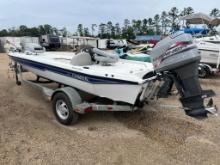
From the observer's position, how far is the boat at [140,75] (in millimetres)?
3498

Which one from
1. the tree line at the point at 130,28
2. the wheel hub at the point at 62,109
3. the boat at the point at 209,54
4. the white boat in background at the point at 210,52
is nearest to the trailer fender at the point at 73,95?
the wheel hub at the point at 62,109

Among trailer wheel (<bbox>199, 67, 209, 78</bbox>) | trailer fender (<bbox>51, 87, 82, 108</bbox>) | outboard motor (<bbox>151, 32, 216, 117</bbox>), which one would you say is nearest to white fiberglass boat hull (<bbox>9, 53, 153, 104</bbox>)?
trailer fender (<bbox>51, 87, 82, 108</bbox>)

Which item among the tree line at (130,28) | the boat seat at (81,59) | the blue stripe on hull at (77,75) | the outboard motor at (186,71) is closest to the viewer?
the outboard motor at (186,71)

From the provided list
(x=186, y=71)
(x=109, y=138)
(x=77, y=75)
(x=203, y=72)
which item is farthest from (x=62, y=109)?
(x=203, y=72)

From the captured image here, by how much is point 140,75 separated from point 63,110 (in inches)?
59.2

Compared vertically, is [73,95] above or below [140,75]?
below

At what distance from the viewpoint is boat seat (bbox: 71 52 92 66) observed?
4882 mm

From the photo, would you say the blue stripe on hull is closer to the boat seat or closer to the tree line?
the boat seat

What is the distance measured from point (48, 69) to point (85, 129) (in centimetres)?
153

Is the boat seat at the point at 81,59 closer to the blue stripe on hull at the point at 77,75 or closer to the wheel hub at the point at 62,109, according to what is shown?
the blue stripe on hull at the point at 77,75

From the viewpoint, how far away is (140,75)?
4.16 meters

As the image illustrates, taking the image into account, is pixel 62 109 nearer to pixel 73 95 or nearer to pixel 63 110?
pixel 63 110

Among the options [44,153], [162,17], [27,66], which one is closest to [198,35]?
[27,66]

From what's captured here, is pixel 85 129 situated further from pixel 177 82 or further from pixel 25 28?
pixel 25 28
